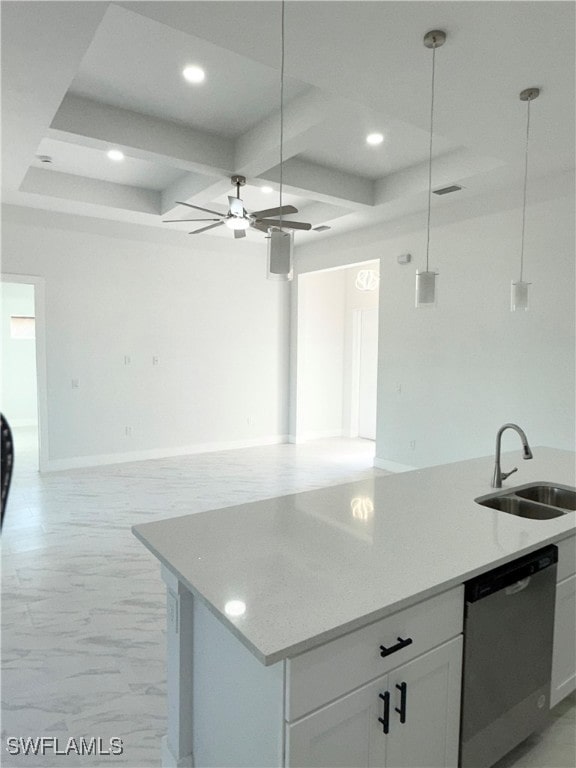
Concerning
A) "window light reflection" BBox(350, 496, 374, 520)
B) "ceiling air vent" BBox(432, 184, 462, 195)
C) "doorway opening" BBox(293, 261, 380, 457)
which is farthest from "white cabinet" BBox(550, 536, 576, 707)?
"doorway opening" BBox(293, 261, 380, 457)

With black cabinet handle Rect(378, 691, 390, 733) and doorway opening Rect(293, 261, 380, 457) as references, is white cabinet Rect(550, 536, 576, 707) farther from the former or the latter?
doorway opening Rect(293, 261, 380, 457)

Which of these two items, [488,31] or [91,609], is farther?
[91,609]

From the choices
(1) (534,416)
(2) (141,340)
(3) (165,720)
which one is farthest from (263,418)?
(3) (165,720)

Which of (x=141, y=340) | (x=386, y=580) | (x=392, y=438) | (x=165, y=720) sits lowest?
(x=165, y=720)

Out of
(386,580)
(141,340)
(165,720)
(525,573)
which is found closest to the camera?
(386,580)

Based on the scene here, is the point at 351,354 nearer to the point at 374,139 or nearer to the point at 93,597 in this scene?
the point at 374,139

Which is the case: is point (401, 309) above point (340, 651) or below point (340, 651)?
above

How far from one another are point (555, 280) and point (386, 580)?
3.86 metres

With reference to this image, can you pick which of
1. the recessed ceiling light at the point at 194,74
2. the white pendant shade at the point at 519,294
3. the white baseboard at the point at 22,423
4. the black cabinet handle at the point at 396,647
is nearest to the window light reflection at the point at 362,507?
the black cabinet handle at the point at 396,647

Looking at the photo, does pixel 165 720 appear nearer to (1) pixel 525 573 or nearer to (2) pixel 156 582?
(2) pixel 156 582

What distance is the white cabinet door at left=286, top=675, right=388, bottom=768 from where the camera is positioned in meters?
1.08

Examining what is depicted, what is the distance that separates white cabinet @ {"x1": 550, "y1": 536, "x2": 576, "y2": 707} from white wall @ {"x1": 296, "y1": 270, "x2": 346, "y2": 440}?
226 inches

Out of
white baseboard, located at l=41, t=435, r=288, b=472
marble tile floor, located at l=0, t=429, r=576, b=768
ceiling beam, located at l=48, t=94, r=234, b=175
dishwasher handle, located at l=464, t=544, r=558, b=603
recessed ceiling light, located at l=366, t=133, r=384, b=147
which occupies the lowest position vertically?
marble tile floor, located at l=0, t=429, r=576, b=768

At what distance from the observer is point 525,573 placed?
1570mm
